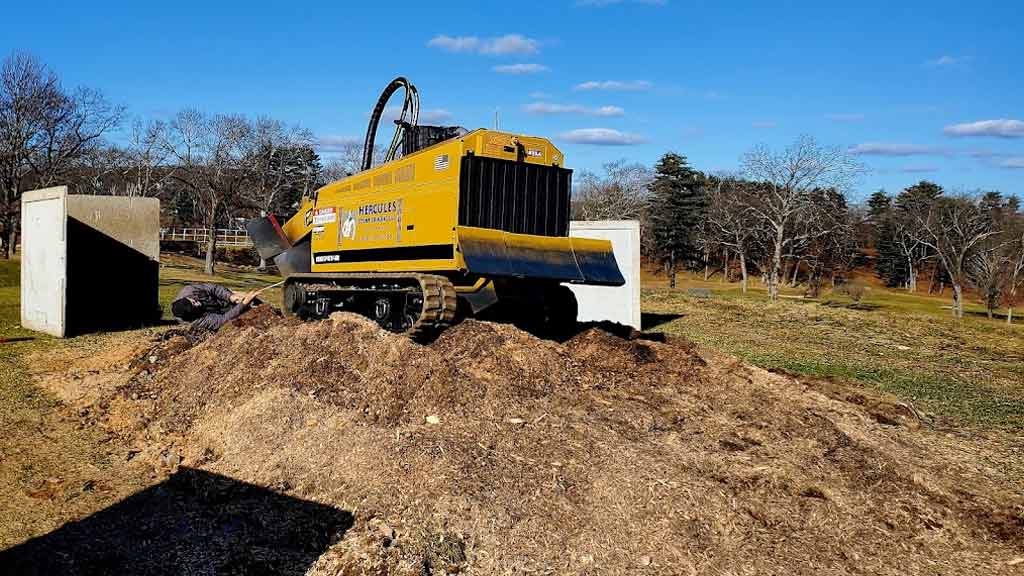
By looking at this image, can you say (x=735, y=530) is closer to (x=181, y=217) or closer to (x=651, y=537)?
(x=651, y=537)

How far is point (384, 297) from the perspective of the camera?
481 inches

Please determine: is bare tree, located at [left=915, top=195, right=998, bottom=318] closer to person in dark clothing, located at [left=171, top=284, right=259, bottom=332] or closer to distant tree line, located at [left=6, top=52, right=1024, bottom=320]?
distant tree line, located at [left=6, top=52, right=1024, bottom=320]

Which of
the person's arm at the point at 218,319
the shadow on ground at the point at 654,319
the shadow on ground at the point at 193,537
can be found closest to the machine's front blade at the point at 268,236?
the person's arm at the point at 218,319

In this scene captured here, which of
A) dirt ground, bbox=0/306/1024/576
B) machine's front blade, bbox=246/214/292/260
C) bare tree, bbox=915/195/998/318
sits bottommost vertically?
dirt ground, bbox=0/306/1024/576

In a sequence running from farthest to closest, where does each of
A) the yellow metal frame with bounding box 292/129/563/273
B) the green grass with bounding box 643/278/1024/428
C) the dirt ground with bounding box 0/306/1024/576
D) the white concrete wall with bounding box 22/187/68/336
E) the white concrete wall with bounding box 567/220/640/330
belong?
1. the white concrete wall with bounding box 567/220/640/330
2. the white concrete wall with bounding box 22/187/68/336
3. the green grass with bounding box 643/278/1024/428
4. the yellow metal frame with bounding box 292/129/563/273
5. the dirt ground with bounding box 0/306/1024/576

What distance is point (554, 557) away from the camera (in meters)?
5.73

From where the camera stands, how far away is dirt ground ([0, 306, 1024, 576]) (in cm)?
589

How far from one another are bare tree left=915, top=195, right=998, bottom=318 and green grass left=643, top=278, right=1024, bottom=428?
1936 cm

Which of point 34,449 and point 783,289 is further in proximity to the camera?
point 783,289

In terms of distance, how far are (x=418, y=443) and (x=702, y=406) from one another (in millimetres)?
3706

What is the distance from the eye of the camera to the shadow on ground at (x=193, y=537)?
18.6 ft

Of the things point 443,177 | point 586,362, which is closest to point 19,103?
point 443,177

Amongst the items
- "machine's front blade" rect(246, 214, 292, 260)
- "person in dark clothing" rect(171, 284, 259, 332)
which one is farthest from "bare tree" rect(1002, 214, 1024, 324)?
"person in dark clothing" rect(171, 284, 259, 332)

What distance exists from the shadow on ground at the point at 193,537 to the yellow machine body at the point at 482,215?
4.38 metres
